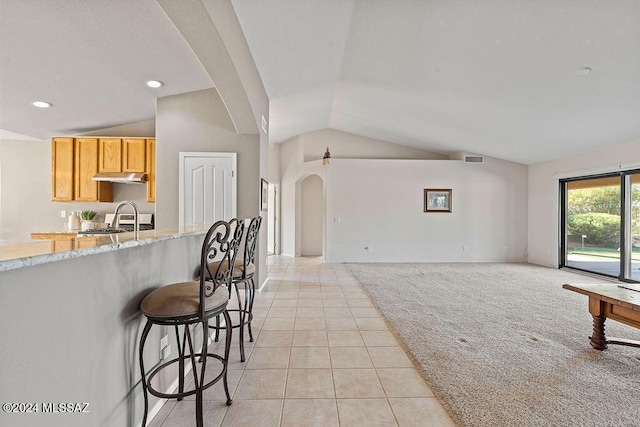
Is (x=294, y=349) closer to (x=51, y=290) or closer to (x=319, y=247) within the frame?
(x=51, y=290)

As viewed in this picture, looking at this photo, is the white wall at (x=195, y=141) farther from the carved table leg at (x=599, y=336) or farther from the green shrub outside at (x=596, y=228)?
the green shrub outside at (x=596, y=228)

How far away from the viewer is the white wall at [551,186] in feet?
16.4

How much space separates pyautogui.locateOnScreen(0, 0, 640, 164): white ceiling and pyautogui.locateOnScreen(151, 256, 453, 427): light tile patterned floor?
2.57m

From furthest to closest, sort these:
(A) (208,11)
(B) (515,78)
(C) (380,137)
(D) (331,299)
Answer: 1. (C) (380,137)
2. (D) (331,299)
3. (B) (515,78)
4. (A) (208,11)

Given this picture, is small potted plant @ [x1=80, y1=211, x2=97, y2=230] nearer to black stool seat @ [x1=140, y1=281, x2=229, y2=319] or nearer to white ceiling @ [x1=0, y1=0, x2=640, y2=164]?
white ceiling @ [x1=0, y1=0, x2=640, y2=164]

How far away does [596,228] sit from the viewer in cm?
552

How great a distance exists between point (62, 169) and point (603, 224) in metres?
9.29

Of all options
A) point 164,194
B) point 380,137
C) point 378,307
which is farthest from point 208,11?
point 380,137

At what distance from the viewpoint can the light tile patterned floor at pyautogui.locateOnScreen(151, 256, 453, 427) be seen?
171 cm

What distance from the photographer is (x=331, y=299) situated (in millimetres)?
4000

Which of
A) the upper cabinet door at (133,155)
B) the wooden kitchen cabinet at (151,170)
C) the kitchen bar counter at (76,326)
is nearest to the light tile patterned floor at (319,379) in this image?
the kitchen bar counter at (76,326)

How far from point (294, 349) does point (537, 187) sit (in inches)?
274

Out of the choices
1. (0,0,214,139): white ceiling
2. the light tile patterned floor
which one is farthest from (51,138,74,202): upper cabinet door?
the light tile patterned floor

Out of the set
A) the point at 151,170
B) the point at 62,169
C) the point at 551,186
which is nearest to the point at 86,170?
the point at 62,169
